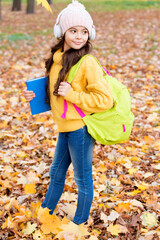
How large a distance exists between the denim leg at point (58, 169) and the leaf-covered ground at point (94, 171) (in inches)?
4.4

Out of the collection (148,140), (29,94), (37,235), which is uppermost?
(29,94)

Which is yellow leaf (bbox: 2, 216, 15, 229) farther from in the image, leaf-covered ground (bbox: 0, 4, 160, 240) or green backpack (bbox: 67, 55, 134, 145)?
green backpack (bbox: 67, 55, 134, 145)

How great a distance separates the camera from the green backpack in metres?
2.14

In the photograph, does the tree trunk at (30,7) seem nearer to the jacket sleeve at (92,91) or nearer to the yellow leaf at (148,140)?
the yellow leaf at (148,140)

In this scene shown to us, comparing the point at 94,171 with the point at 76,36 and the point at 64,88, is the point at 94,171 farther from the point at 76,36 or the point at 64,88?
the point at 76,36

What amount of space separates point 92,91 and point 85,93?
54 millimetres

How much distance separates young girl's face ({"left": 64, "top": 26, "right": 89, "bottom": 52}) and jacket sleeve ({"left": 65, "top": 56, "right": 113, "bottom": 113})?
127 mm

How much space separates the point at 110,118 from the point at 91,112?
6.3 inches

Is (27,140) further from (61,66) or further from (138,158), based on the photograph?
(61,66)

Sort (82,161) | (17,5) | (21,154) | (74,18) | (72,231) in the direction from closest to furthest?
(74,18)
(82,161)
(72,231)
(21,154)
(17,5)

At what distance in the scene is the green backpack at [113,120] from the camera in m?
2.14

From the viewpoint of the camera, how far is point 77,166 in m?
2.25

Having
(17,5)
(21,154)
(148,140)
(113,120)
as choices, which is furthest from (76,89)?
(17,5)

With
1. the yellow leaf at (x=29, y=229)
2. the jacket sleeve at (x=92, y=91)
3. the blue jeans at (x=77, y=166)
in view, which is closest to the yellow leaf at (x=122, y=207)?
the blue jeans at (x=77, y=166)
